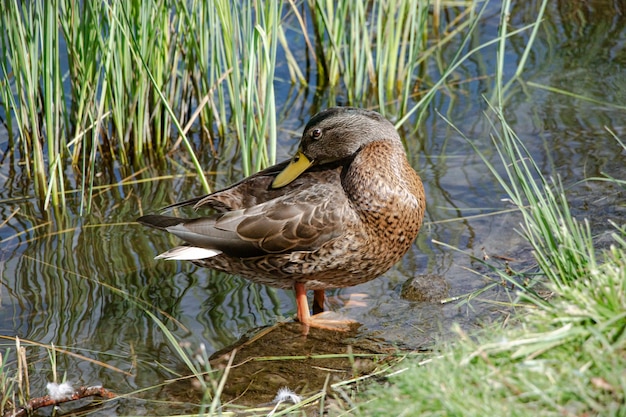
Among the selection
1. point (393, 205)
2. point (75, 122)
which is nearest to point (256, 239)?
point (393, 205)

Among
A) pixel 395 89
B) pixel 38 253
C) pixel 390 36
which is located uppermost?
pixel 390 36

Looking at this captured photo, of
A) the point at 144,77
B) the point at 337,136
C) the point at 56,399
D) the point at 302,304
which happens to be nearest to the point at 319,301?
the point at 302,304

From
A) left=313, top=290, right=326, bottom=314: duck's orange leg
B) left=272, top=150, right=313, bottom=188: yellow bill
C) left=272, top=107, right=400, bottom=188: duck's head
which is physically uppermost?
left=272, top=107, right=400, bottom=188: duck's head

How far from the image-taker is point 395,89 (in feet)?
22.4

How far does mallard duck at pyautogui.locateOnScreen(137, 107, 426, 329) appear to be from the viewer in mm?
4051

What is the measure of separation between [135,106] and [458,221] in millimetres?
2169

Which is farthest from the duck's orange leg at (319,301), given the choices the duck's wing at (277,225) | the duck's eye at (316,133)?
the duck's eye at (316,133)

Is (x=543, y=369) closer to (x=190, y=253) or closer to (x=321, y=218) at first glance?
(x=321, y=218)

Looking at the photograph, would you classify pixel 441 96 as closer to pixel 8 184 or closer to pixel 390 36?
pixel 390 36

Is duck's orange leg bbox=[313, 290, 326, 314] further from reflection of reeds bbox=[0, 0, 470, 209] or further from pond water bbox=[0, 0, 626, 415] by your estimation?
reflection of reeds bbox=[0, 0, 470, 209]

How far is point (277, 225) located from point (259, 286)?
80 centimetres

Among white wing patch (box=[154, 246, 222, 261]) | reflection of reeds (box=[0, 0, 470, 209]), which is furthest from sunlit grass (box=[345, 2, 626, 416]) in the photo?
reflection of reeds (box=[0, 0, 470, 209])

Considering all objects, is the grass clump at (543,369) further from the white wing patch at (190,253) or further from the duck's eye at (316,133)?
the duck's eye at (316,133)

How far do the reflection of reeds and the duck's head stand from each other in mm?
382
